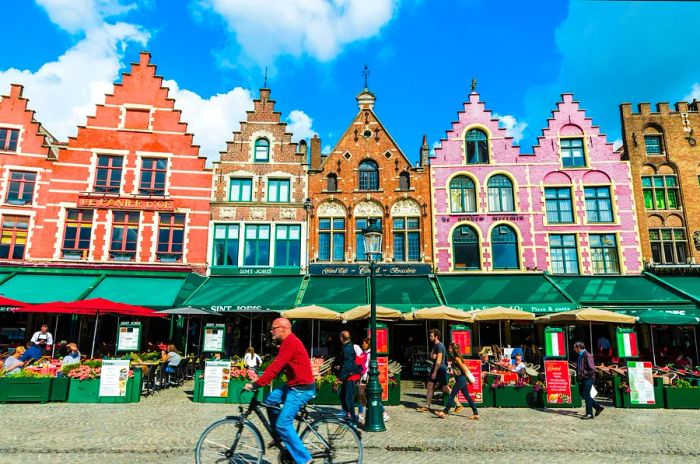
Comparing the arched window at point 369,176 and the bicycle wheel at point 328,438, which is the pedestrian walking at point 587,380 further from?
the arched window at point 369,176

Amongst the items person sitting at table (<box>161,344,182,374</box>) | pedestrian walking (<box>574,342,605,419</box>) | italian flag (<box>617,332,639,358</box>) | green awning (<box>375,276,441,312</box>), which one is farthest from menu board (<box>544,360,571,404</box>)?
person sitting at table (<box>161,344,182,374</box>)

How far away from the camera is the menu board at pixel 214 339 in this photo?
14309 mm

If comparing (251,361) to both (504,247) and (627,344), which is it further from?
(504,247)

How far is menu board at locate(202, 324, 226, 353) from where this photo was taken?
46.9ft

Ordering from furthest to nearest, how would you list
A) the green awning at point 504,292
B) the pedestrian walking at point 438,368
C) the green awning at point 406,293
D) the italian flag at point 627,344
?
1. the green awning at point 406,293
2. the green awning at point 504,292
3. the italian flag at point 627,344
4. the pedestrian walking at point 438,368

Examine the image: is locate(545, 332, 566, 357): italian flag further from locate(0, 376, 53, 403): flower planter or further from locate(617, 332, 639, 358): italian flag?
locate(0, 376, 53, 403): flower planter

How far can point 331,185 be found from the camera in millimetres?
21781

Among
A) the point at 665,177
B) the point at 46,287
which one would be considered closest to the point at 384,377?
the point at 46,287

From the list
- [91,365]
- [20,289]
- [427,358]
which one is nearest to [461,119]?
[427,358]

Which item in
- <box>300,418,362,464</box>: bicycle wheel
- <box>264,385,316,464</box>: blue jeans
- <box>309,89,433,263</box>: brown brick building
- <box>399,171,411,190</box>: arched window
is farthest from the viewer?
<box>399,171,411,190</box>: arched window

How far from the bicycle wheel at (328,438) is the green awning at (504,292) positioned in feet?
41.1

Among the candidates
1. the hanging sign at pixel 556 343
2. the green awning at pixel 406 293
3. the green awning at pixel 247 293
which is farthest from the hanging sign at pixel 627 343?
the green awning at pixel 247 293

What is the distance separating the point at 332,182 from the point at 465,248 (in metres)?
6.91

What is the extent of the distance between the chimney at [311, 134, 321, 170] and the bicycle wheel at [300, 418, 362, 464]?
17561 mm
